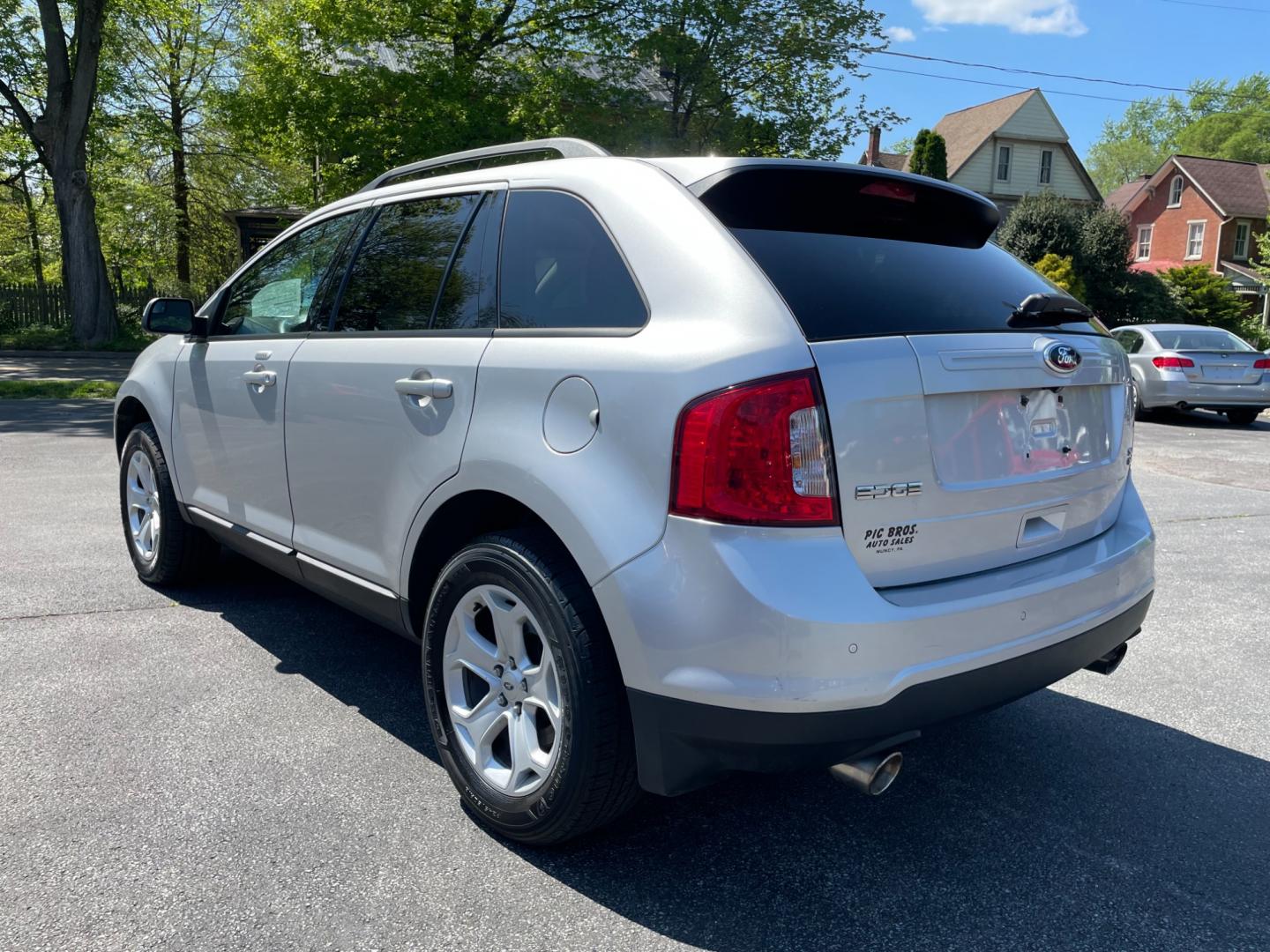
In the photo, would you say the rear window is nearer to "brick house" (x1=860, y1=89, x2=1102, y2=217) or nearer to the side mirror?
the side mirror

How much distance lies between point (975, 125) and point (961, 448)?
48.5 meters

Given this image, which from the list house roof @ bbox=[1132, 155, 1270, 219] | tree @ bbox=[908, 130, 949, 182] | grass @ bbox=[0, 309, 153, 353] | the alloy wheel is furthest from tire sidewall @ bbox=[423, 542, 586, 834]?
house roof @ bbox=[1132, 155, 1270, 219]

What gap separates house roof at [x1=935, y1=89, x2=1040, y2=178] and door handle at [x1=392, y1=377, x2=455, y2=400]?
4350cm

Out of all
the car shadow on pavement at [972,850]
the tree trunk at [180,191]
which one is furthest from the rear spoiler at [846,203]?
the tree trunk at [180,191]

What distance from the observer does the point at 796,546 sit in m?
2.18

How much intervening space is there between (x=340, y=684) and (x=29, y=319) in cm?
2728

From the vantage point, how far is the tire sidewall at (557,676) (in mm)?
2391

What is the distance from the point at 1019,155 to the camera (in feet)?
147

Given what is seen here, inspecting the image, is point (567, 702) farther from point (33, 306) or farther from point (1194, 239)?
point (1194, 239)

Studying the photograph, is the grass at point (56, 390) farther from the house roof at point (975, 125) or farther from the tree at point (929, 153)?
the house roof at point (975, 125)

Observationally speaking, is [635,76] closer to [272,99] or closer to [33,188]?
[272,99]

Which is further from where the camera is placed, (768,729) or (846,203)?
(846,203)

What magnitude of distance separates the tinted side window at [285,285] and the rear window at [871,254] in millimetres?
1826

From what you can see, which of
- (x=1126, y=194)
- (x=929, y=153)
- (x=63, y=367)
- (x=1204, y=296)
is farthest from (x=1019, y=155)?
(x=63, y=367)
